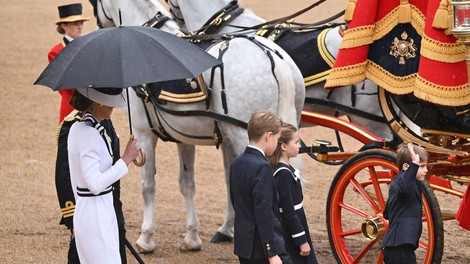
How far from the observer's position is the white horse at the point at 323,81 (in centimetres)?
748

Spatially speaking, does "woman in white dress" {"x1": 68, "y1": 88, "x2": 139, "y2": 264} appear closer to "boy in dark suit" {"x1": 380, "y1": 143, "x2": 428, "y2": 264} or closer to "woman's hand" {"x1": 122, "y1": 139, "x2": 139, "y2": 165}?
"woman's hand" {"x1": 122, "y1": 139, "x2": 139, "y2": 165}

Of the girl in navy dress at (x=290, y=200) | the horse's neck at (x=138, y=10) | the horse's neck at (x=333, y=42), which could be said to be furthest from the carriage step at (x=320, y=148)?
the horse's neck at (x=138, y=10)

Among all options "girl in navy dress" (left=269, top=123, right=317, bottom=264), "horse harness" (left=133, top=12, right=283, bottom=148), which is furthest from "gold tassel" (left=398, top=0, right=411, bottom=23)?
"girl in navy dress" (left=269, top=123, right=317, bottom=264)

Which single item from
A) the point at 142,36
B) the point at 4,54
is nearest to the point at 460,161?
the point at 142,36

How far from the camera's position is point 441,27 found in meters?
5.62

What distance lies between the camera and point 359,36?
6.21m

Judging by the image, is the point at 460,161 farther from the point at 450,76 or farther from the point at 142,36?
the point at 142,36

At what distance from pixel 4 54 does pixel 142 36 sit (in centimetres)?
1166

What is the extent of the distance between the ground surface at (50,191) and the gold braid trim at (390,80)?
1.54m

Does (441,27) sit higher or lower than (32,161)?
higher

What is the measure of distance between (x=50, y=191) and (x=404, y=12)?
14.9 ft

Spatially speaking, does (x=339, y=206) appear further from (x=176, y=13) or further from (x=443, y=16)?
(x=176, y=13)

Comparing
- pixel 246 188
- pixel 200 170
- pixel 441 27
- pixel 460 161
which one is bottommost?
pixel 200 170

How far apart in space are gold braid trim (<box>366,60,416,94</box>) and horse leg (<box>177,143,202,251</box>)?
1.93 m
